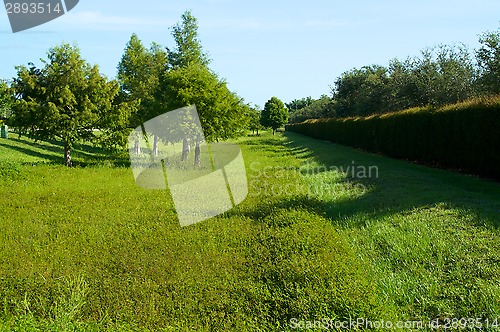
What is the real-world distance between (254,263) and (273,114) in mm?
85599

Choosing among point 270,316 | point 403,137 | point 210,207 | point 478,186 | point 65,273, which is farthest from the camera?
point 403,137

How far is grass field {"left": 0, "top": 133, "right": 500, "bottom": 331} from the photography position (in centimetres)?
398

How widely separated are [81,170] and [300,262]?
528 inches

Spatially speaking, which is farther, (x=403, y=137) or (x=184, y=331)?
(x=403, y=137)

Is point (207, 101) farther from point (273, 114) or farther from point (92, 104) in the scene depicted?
point (273, 114)

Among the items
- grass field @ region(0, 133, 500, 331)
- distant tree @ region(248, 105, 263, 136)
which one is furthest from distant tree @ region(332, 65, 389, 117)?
grass field @ region(0, 133, 500, 331)

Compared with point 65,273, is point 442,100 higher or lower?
higher

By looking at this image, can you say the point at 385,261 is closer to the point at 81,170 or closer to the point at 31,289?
the point at 31,289

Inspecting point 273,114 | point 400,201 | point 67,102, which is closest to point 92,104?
point 67,102

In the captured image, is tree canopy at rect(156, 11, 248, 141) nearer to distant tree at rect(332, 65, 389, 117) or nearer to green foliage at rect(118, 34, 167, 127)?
green foliage at rect(118, 34, 167, 127)

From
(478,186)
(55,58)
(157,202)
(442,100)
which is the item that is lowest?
(478,186)

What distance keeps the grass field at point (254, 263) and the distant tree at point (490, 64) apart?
16.5m

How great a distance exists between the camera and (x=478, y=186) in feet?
34.2

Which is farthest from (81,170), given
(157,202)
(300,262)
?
(300,262)
